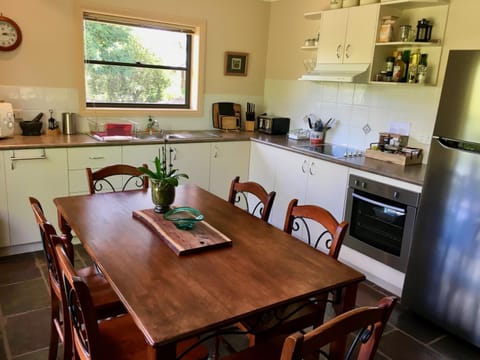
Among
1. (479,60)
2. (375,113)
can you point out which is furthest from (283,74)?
(479,60)

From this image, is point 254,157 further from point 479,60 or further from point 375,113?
point 479,60

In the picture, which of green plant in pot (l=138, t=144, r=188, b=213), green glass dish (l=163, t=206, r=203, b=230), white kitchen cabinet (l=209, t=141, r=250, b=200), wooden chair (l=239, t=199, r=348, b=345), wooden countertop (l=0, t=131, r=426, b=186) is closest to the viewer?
wooden chair (l=239, t=199, r=348, b=345)

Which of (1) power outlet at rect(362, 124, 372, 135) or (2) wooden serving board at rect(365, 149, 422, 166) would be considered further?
(1) power outlet at rect(362, 124, 372, 135)

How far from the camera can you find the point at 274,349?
5.19ft

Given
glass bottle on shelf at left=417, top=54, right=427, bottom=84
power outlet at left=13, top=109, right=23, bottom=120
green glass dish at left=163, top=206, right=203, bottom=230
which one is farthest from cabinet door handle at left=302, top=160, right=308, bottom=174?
power outlet at left=13, top=109, right=23, bottom=120

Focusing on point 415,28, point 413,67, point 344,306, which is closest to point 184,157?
point 413,67

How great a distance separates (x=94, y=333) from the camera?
1279mm

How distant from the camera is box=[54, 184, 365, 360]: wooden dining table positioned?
3.94 feet

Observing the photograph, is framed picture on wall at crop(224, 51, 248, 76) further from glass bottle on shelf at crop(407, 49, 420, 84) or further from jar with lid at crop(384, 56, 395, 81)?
glass bottle on shelf at crop(407, 49, 420, 84)

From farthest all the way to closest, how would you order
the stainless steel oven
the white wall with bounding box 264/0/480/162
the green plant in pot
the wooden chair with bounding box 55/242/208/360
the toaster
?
the toaster < the white wall with bounding box 264/0/480/162 < the stainless steel oven < the green plant in pot < the wooden chair with bounding box 55/242/208/360

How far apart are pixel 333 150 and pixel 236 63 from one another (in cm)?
166

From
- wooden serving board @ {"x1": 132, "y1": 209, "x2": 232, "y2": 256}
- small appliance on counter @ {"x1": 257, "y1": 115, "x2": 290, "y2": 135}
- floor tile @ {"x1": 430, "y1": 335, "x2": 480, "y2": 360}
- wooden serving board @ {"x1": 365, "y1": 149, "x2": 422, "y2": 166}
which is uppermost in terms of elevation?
small appliance on counter @ {"x1": 257, "y1": 115, "x2": 290, "y2": 135}

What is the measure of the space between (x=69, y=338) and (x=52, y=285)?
0.87 ft

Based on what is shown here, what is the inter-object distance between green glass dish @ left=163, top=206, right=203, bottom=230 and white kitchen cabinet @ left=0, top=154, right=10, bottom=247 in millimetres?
1748
